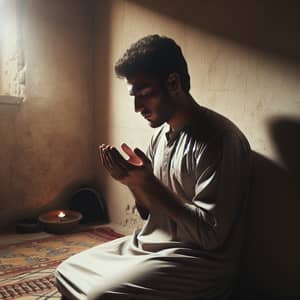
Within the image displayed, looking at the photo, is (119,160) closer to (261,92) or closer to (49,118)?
(261,92)

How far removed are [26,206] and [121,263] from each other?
1.90 meters

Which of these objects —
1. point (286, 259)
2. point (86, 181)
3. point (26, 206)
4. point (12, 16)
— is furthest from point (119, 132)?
point (286, 259)

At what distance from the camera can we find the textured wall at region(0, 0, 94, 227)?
11.2 ft

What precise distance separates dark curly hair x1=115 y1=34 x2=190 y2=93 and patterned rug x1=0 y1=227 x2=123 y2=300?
1.22 m

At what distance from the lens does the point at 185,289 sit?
1729 millimetres

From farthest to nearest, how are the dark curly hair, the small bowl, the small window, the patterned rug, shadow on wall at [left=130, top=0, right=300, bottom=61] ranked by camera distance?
the small window, the small bowl, the patterned rug, shadow on wall at [left=130, top=0, right=300, bottom=61], the dark curly hair

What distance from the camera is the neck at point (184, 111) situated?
191 centimetres

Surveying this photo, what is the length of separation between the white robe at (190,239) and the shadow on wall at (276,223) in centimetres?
24

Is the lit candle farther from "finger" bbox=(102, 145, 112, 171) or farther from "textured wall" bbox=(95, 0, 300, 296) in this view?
"finger" bbox=(102, 145, 112, 171)

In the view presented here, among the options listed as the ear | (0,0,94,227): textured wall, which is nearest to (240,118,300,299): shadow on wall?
the ear

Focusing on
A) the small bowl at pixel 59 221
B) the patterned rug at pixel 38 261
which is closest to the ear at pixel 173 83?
the patterned rug at pixel 38 261

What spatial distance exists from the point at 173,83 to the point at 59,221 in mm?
1855

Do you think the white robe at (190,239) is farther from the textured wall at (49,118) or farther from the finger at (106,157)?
the textured wall at (49,118)

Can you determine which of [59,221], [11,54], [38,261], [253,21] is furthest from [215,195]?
[11,54]
